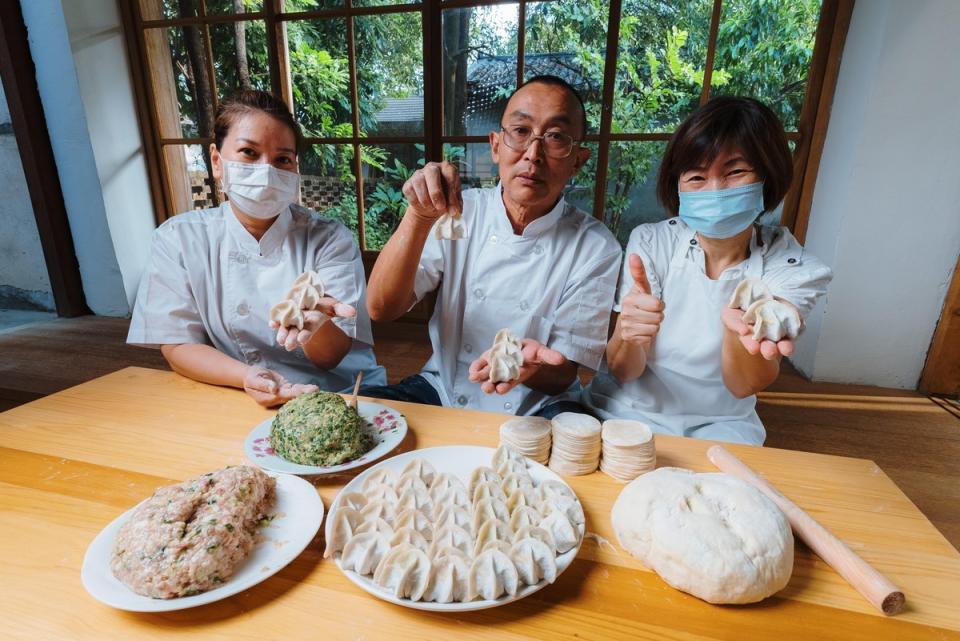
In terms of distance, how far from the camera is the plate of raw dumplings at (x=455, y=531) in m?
0.86

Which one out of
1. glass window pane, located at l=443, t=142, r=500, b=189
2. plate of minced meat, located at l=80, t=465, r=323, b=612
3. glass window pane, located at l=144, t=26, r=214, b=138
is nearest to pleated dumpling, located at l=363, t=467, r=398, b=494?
plate of minced meat, located at l=80, t=465, r=323, b=612

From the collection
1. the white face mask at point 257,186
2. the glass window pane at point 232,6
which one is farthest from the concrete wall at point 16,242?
the white face mask at point 257,186

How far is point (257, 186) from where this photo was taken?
74.5 inches

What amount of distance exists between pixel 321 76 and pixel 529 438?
4230 millimetres

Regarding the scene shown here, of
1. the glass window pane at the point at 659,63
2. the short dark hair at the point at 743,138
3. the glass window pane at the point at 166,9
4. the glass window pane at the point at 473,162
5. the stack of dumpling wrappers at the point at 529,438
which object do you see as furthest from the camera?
the glass window pane at the point at 166,9

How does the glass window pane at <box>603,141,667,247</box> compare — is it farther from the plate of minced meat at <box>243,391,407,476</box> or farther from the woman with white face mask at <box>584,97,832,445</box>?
the plate of minced meat at <box>243,391,407,476</box>

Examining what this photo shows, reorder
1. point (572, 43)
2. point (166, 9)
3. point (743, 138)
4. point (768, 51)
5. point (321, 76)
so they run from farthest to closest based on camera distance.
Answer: point (166, 9) < point (321, 76) < point (572, 43) < point (768, 51) < point (743, 138)

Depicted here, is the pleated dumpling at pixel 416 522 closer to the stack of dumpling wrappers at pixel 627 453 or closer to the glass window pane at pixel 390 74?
the stack of dumpling wrappers at pixel 627 453

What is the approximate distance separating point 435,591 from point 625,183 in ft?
11.9

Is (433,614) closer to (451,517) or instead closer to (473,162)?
(451,517)

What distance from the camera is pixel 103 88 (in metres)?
4.43

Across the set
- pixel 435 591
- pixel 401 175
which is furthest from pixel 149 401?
pixel 401 175

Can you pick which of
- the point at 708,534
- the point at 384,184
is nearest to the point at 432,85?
the point at 384,184

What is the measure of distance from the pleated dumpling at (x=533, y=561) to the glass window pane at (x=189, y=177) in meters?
5.23
